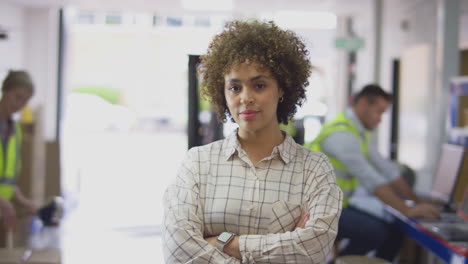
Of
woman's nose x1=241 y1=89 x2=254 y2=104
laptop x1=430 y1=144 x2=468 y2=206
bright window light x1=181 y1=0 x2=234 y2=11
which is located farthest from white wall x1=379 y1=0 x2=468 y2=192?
woman's nose x1=241 y1=89 x2=254 y2=104

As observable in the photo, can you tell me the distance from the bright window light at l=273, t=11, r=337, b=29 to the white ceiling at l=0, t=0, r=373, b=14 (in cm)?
35

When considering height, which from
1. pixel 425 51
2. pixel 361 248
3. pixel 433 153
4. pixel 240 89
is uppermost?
pixel 425 51

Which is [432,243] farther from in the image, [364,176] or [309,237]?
[309,237]

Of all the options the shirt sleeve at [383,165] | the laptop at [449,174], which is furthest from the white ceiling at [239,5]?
the laptop at [449,174]

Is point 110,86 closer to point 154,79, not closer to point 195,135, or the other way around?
point 154,79

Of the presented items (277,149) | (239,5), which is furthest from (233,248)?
(239,5)

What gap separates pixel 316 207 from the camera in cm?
165

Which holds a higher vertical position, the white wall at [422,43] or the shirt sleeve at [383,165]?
the white wall at [422,43]

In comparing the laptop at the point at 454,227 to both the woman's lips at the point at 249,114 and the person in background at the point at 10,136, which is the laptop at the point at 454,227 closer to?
the woman's lips at the point at 249,114

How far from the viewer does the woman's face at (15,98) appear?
11.7 feet

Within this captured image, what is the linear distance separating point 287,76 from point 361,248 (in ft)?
6.87

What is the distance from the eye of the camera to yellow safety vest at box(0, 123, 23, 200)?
3.73 m

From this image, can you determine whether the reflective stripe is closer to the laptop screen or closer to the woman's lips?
Result: the woman's lips

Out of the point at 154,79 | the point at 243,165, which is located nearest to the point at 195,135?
the point at 243,165
